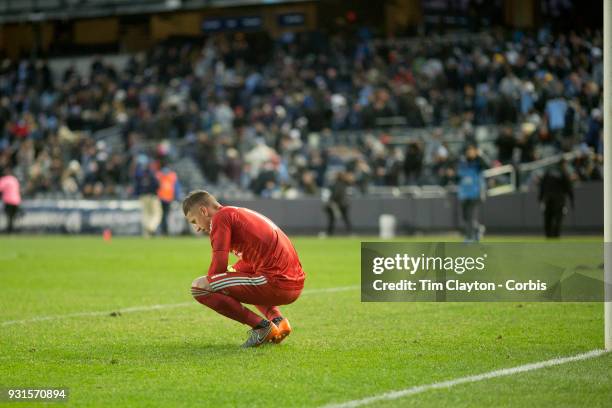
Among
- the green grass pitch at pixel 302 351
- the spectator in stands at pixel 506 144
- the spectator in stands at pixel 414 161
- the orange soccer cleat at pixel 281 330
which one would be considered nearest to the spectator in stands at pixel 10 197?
the spectator in stands at pixel 414 161

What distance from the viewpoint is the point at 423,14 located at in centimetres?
3959

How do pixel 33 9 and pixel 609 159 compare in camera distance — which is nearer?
pixel 609 159

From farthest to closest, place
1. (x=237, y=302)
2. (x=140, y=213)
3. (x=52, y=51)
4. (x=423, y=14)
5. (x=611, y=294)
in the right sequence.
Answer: (x=52, y=51) < (x=423, y=14) < (x=140, y=213) < (x=237, y=302) < (x=611, y=294)

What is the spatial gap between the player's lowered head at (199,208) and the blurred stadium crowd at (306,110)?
21126 millimetres

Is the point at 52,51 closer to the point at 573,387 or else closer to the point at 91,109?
the point at 91,109

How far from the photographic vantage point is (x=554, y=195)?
26.3m

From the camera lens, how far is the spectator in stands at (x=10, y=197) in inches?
1312

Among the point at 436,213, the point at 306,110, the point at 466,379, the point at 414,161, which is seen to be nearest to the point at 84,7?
the point at 306,110

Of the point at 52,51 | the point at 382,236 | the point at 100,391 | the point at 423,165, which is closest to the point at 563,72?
the point at 423,165

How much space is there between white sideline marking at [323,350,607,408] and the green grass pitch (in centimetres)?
Result: 10

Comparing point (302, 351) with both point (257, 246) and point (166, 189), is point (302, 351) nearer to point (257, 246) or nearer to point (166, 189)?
point (257, 246)

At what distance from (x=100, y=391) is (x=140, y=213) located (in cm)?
2783

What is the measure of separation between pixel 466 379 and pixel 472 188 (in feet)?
55.9
